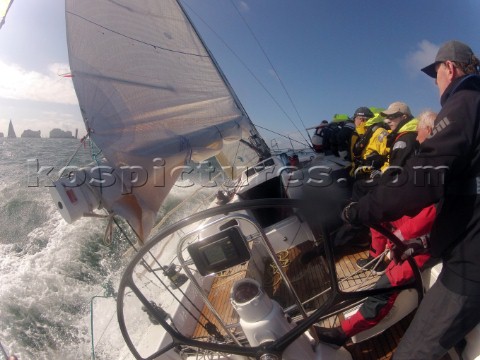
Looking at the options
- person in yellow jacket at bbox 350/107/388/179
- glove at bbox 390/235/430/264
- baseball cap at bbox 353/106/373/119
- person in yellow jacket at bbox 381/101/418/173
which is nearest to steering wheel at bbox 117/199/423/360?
glove at bbox 390/235/430/264

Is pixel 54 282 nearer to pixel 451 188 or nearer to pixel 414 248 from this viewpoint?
pixel 414 248

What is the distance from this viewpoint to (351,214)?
121 cm

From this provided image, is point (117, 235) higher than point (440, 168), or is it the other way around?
point (440, 168)

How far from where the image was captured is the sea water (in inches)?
143

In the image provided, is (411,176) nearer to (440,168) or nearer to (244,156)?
(440,168)

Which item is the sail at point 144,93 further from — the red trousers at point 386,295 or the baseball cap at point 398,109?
the baseball cap at point 398,109

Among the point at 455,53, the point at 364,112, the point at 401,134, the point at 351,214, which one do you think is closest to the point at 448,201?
the point at 351,214

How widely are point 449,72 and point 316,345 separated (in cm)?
145

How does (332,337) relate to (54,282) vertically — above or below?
above

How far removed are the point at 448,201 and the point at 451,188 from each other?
83 millimetres

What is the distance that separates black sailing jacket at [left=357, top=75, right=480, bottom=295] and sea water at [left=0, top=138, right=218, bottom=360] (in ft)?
5.41

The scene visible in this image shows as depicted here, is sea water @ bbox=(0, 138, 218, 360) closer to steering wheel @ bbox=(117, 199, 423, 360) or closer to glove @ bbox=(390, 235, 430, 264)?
steering wheel @ bbox=(117, 199, 423, 360)

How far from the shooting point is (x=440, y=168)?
109 centimetres

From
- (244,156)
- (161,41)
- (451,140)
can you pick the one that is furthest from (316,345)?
(244,156)
